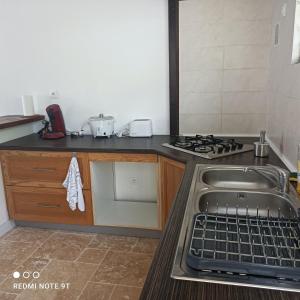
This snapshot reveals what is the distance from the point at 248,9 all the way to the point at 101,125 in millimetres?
1530

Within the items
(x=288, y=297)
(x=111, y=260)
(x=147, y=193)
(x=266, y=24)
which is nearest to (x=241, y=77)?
(x=266, y=24)

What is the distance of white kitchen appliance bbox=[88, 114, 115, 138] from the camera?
8.50 ft

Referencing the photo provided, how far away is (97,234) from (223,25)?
207 cm

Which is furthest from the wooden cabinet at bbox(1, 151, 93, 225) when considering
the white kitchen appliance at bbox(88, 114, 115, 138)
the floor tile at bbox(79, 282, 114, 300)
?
the floor tile at bbox(79, 282, 114, 300)

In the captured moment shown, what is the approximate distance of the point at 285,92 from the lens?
1.71 meters

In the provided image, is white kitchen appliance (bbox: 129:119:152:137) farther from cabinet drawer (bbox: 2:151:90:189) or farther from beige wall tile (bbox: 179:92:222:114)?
cabinet drawer (bbox: 2:151:90:189)

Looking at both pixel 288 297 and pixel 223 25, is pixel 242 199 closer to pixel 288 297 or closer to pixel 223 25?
pixel 288 297

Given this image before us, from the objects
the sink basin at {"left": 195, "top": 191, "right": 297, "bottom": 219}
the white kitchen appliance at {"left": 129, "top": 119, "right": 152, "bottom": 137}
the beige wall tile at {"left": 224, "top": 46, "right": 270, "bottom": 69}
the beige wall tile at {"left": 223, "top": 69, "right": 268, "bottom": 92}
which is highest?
the beige wall tile at {"left": 224, "top": 46, "right": 270, "bottom": 69}

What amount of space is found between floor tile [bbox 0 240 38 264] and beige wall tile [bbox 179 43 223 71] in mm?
1991

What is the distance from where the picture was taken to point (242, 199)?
1324mm

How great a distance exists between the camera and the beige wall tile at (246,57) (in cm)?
237

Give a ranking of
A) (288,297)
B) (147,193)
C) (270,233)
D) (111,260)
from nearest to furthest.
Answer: (288,297), (270,233), (111,260), (147,193)

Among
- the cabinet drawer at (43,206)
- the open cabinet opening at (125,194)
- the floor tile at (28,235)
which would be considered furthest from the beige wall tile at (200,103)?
the floor tile at (28,235)

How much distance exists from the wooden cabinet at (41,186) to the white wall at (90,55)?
59cm
